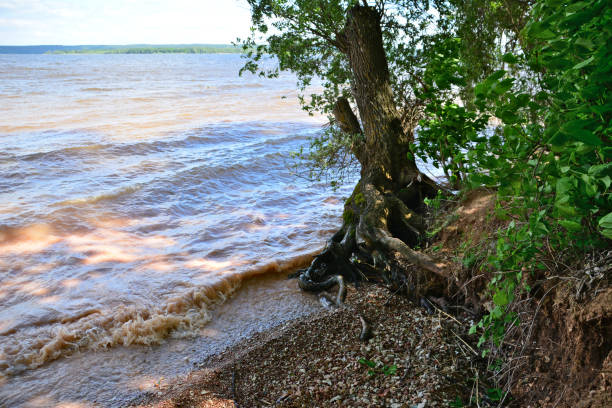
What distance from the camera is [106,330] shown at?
6.30 metres

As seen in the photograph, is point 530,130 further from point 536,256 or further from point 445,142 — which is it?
point 445,142

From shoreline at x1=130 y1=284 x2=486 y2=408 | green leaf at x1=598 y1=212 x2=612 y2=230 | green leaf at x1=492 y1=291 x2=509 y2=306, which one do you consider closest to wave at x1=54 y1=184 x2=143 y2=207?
shoreline at x1=130 y1=284 x2=486 y2=408

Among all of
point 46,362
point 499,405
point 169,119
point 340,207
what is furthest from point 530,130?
point 169,119

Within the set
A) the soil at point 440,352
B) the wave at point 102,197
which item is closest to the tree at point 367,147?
the soil at point 440,352

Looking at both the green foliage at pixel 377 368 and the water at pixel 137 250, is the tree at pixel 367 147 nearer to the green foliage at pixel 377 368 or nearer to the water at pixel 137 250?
the water at pixel 137 250

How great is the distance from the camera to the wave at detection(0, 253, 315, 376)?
5797 mm

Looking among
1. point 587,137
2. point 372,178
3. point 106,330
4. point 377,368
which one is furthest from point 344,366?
point 106,330

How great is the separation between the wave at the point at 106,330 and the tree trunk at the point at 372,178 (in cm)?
174

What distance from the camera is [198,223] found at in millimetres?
10141

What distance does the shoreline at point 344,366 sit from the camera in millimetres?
3811

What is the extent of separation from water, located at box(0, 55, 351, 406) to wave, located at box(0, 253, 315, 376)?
2 cm

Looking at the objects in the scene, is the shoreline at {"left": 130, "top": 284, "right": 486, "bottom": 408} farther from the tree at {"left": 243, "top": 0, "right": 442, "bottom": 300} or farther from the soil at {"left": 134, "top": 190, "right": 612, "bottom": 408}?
the tree at {"left": 243, "top": 0, "right": 442, "bottom": 300}

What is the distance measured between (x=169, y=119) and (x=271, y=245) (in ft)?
50.9

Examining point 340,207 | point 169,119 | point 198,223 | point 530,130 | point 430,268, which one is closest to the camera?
point 530,130
